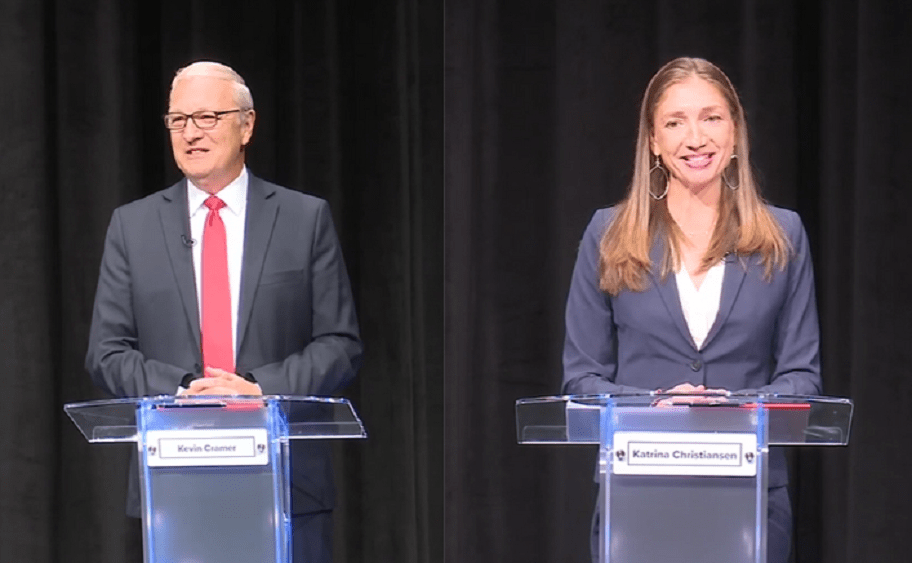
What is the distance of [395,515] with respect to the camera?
4.46 metres

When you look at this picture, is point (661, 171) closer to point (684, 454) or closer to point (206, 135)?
point (684, 454)

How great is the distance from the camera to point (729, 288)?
283 centimetres

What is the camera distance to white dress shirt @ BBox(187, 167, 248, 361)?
315 centimetres

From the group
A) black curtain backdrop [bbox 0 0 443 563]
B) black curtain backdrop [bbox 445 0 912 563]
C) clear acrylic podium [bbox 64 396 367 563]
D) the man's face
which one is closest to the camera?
clear acrylic podium [bbox 64 396 367 563]

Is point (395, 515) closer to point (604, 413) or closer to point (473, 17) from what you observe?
point (473, 17)

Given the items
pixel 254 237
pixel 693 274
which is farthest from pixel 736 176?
pixel 254 237

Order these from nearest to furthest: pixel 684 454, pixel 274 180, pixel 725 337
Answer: pixel 684 454
pixel 725 337
pixel 274 180

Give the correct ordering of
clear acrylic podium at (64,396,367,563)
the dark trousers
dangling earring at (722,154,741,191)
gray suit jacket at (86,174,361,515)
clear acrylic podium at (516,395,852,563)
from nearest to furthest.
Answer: clear acrylic podium at (516,395,852,563)
clear acrylic podium at (64,396,367,563)
the dark trousers
dangling earring at (722,154,741,191)
gray suit jacket at (86,174,361,515)

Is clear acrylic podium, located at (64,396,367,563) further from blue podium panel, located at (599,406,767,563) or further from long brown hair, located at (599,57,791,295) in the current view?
long brown hair, located at (599,57,791,295)

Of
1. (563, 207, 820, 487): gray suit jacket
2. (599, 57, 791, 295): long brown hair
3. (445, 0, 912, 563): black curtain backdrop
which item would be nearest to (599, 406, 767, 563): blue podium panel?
(563, 207, 820, 487): gray suit jacket

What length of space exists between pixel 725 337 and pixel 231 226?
122 centimetres

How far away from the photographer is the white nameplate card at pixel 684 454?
2.19 m

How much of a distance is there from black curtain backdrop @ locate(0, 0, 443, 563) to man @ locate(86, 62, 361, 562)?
118cm

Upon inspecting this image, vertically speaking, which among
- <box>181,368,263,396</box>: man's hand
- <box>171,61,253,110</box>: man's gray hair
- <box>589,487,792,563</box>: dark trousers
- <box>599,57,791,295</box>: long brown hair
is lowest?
<box>589,487,792,563</box>: dark trousers
